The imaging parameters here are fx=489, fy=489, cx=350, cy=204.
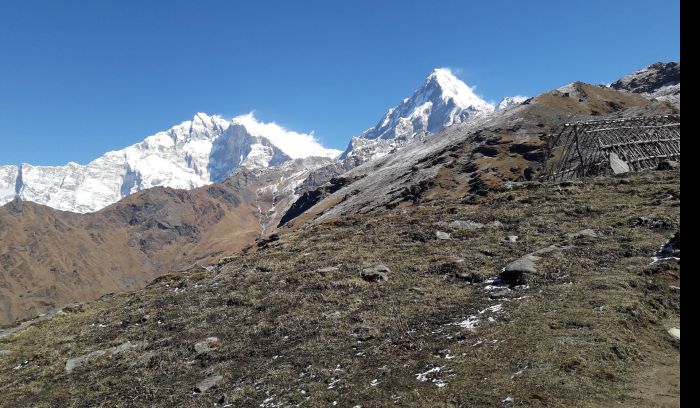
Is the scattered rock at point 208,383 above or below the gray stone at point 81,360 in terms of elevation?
above

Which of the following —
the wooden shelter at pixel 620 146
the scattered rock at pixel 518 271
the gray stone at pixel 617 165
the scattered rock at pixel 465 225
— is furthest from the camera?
the wooden shelter at pixel 620 146

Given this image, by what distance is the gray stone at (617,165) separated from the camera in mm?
57969

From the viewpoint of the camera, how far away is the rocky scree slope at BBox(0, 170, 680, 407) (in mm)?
15078

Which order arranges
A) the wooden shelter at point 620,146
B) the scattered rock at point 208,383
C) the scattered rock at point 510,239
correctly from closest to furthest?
the scattered rock at point 208,383 < the scattered rock at point 510,239 < the wooden shelter at point 620,146

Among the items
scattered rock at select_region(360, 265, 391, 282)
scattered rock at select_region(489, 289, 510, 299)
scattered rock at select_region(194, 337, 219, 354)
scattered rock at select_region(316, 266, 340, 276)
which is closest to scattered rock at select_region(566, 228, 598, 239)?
scattered rock at select_region(489, 289, 510, 299)

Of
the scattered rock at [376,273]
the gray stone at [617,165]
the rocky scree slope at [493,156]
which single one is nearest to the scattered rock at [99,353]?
the scattered rock at [376,273]

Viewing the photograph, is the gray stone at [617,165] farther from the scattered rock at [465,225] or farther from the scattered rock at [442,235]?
the scattered rock at [442,235]

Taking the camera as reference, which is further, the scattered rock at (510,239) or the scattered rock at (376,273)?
the scattered rock at (510,239)

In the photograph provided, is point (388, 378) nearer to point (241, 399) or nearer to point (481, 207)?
point (241, 399)

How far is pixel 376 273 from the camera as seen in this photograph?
94.0 ft

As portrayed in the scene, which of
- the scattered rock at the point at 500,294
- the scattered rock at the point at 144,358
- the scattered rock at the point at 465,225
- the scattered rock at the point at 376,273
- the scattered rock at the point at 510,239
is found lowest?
the scattered rock at the point at 144,358

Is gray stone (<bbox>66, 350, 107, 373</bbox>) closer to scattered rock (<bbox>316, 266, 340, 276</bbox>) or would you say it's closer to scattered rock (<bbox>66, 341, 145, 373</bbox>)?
scattered rock (<bbox>66, 341, 145, 373</bbox>)

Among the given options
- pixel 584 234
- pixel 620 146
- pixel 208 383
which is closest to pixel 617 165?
pixel 620 146

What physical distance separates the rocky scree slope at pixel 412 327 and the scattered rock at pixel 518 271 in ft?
0.61
